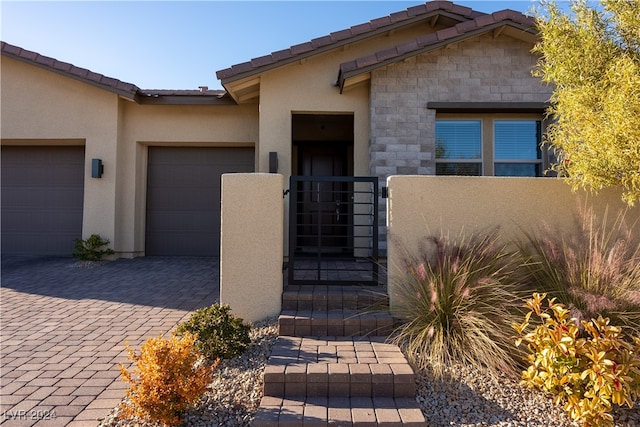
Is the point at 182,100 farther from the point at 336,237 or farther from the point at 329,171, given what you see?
the point at 336,237

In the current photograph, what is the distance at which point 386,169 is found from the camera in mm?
6945

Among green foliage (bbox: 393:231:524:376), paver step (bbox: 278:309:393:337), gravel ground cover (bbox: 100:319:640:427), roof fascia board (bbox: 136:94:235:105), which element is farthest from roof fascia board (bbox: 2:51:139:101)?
green foliage (bbox: 393:231:524:376)

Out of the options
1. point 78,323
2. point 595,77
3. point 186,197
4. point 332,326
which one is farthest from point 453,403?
point 186,197

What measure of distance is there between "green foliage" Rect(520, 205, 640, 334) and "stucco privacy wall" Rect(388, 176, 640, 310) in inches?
9.7

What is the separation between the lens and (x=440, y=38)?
6.63 metres

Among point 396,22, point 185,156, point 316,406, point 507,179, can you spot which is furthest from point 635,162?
point 185,156

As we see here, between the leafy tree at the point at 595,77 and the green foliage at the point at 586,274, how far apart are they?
677 mm

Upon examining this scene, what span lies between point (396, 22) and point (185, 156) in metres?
5.90

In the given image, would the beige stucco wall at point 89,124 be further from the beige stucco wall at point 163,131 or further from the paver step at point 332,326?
the paver step at point 332,326

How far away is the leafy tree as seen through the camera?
3500 mm

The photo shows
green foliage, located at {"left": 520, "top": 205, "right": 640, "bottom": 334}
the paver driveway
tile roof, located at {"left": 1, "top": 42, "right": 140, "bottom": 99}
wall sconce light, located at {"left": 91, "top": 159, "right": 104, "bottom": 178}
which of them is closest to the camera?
the paver driveway

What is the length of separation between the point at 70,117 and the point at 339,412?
927cm

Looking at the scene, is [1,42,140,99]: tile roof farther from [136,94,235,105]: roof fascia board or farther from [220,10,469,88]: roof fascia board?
[220,10,469,88]: roof fascia board

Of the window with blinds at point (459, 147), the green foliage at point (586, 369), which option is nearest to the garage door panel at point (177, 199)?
the window with blinds at point (459, 147)
